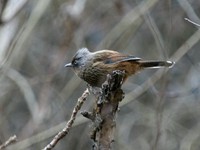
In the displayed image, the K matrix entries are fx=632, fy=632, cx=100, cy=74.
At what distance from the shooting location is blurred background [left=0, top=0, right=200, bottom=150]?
7.79 m

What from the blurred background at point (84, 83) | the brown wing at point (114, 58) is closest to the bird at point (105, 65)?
the brown wing at point (114, 58)

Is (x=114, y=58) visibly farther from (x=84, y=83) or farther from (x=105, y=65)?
(x=84, y=83)

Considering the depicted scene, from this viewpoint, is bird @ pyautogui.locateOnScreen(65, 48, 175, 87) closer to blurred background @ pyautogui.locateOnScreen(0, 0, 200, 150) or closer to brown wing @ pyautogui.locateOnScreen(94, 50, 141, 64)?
brown wing @ pyautogui.locateOnScreen(94, 50, 141, 64)

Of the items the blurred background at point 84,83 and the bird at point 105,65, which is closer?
the bird at point 105,65

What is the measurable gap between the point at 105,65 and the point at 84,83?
4657mm

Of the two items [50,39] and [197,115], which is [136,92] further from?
[50,39]

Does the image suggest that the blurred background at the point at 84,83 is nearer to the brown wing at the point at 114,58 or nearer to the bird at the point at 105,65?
the bird at the point at 105,65

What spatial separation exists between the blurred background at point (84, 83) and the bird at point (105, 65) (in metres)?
1.96

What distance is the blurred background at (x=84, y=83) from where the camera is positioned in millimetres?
7793

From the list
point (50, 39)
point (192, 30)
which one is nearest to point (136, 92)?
point (192, 30)

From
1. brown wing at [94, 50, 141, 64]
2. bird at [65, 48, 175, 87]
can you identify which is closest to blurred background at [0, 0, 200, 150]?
bird at [65, 48, 175, 87]

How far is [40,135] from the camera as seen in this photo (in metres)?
7.72

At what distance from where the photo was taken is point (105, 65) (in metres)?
4.89

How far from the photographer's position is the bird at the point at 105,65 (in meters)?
4.81
